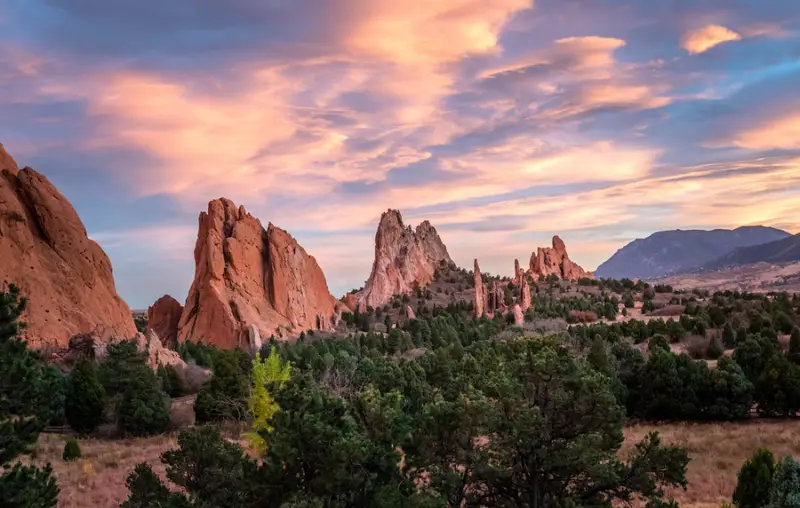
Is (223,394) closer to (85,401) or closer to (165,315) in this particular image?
(85,401)

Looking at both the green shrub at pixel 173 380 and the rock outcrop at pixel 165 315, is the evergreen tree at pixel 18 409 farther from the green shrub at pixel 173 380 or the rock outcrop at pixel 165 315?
the rock outcrop at pixel 165 315

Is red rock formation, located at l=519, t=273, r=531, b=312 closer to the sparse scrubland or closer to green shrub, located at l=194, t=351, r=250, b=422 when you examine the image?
the sparse scrubland

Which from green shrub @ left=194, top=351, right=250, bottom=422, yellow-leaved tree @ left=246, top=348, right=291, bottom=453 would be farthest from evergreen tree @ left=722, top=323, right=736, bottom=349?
yellow-leaved tree @ left=246, top=348, right=291, bottom=453

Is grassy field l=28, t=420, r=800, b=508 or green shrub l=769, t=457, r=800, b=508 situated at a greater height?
green shrub l=769, t=457, r=800, b=508

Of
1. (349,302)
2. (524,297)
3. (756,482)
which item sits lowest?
(756,482)

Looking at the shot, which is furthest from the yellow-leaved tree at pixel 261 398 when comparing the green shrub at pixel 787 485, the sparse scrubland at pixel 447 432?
the green shrub at pixel 787 485

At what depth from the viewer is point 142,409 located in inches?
1582

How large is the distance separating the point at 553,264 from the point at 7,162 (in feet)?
487

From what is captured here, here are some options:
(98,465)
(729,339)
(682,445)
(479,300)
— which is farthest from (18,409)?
(479,300)

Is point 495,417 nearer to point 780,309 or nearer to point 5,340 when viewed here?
point 5,340

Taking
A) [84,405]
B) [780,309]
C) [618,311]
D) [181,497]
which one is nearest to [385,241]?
[618,311]

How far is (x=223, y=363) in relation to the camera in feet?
147

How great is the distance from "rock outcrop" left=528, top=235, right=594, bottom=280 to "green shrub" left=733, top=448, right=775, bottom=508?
16458 cm

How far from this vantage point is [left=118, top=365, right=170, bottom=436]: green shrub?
40.4 m
